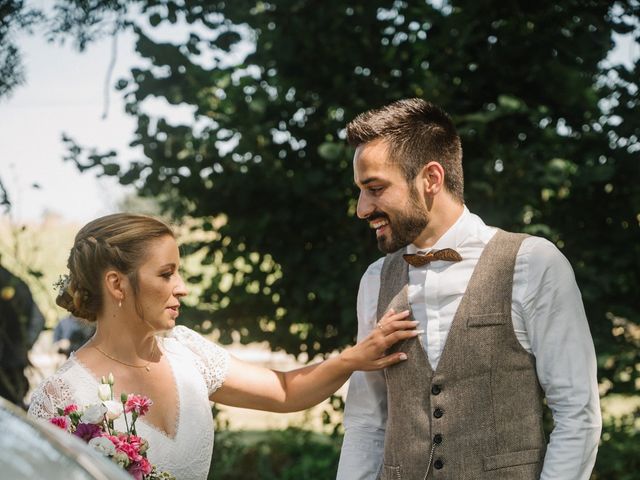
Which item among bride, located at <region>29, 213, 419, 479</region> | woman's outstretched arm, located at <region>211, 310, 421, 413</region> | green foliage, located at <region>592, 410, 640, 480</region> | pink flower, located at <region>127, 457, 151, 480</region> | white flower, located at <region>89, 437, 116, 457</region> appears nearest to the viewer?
white flower, located at <region>89, 437, 116, 457</region>

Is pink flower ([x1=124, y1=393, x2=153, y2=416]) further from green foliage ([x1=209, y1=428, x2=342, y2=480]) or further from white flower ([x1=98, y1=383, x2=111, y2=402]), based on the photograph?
green foliage ([x1=209, y1=428, x2=342, y2=480])

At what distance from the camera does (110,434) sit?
2.04 meters

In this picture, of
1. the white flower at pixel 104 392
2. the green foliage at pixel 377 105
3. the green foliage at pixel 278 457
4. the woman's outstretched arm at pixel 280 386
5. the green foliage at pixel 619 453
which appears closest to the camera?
the white flower at pixel 104 392

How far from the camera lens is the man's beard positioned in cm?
235

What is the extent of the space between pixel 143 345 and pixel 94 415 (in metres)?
0.55

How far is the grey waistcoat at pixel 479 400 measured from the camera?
2150 mm

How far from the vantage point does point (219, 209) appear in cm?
430

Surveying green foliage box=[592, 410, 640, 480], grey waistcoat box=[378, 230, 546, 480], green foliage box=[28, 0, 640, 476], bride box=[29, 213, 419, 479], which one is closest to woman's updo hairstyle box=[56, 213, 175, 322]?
bride box=[29, 213, 419, 479]

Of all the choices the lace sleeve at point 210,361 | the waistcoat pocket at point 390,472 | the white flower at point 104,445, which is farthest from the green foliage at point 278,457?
the white flower at point 104,445

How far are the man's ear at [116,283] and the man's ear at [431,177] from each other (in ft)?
2.86

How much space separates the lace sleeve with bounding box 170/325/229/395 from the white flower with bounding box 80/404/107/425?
25.0 inches

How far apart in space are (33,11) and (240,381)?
2390mm

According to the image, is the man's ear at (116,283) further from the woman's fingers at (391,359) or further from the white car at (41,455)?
the white car at (41,455)

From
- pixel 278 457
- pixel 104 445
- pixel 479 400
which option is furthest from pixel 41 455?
pixel 278 457
